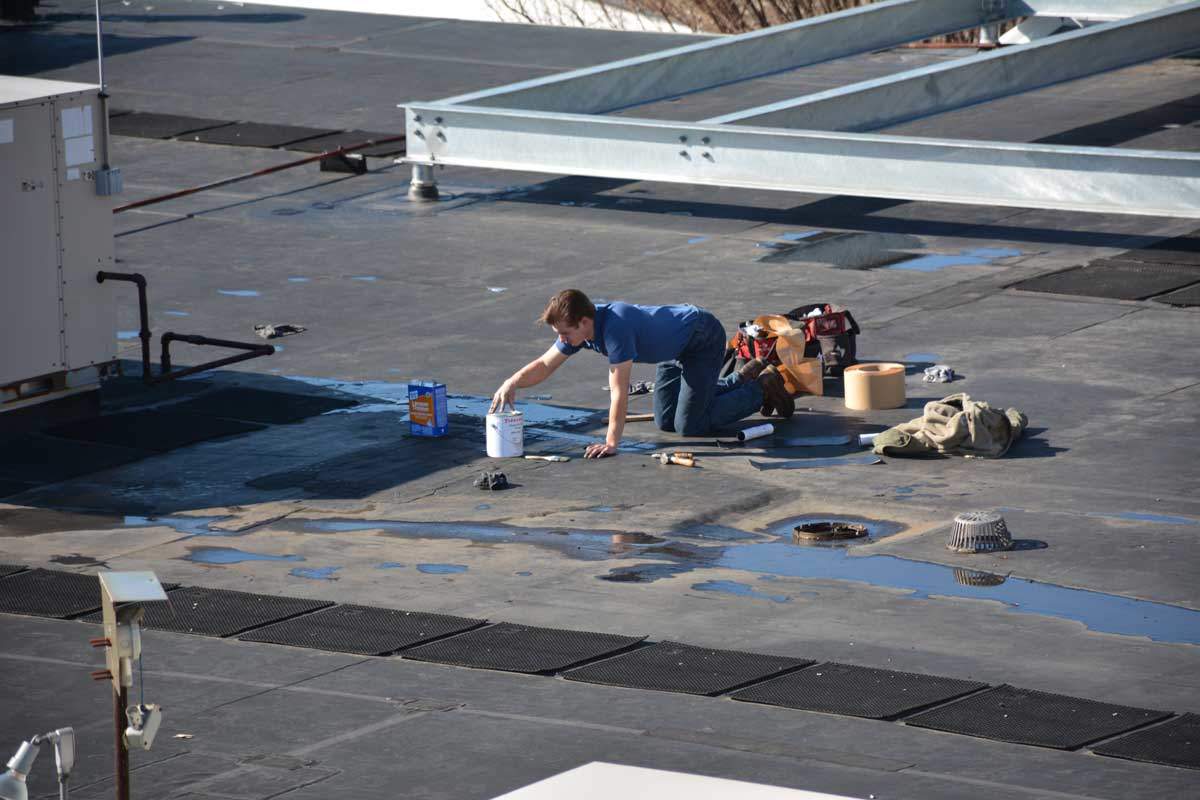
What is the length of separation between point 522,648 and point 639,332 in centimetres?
360

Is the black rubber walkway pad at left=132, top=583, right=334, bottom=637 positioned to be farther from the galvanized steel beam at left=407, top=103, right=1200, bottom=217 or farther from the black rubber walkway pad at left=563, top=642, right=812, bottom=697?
the galvanized steel beam at left=407, top=103, right=1200, bottom=217

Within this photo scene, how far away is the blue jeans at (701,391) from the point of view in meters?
13.3

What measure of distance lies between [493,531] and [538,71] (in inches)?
636

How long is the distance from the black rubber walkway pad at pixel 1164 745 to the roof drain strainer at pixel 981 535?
7.93ft

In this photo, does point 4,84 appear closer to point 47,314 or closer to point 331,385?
point 47,314

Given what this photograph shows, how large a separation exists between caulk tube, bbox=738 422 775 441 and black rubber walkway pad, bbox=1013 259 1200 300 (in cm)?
426

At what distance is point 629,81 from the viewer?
21953 millimetres

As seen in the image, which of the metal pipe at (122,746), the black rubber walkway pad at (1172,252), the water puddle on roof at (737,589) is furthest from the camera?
the black rubber walkway pad at (1172,252)

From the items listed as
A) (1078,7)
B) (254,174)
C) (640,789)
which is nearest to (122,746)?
(640,789)

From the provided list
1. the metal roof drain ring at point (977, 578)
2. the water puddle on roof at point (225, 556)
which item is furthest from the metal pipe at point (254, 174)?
the metal roof drain ring at point (977, 578)

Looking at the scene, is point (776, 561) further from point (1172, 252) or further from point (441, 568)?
point (1172, 252)

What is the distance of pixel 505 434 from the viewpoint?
13039mm

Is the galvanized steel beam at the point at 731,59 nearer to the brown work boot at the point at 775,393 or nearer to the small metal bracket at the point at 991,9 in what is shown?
the small metal bracket at the point at 991,9

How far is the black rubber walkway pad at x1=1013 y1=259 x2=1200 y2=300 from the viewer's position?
1658cm
